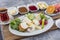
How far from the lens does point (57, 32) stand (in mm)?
900

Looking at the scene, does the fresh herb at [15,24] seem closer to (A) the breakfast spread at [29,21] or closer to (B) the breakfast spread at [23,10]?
(A) the breakfast spread at [29,21]

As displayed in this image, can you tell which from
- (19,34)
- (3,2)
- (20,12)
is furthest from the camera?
(3,2)

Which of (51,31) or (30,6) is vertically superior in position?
(30,6)

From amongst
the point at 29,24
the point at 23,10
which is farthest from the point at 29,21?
the point at 23,10

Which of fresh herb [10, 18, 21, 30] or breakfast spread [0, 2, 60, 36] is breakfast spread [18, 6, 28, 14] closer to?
breakfast spread [0, 2, 60, 36]

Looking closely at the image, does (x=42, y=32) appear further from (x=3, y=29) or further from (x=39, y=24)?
(x=3, y=29)

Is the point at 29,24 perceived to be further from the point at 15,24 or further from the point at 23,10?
the point at 23,10

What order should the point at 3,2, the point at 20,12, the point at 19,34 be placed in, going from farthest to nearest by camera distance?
the point at 3,2 → the point at 20,12 → the point at 19,34

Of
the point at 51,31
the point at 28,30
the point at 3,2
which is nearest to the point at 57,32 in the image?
the point at 51,31

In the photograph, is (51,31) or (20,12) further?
(20,12)

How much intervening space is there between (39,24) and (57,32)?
0.37 ft

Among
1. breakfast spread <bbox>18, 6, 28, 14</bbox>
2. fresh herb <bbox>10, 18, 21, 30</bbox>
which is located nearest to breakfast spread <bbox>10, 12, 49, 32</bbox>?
fresh herb <bbox>10, 18, 21, 30</bbox>

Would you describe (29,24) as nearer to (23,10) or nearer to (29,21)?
(29,21)

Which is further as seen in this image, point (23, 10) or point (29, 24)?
point (23, 10)
